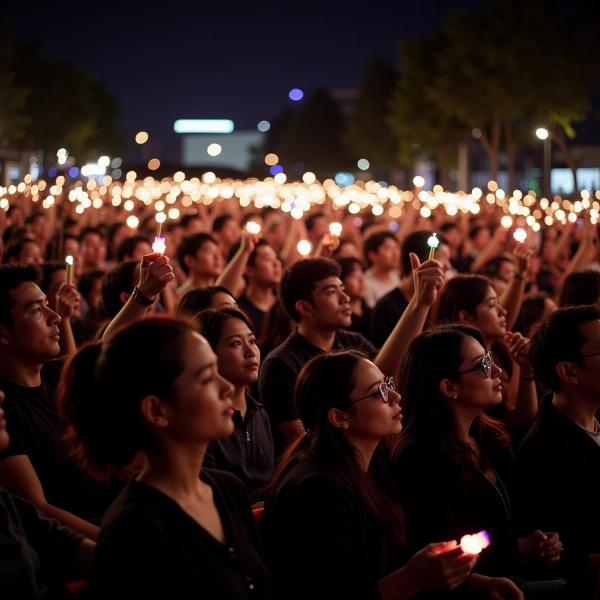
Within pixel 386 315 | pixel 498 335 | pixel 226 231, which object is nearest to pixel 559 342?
pixel 498 335

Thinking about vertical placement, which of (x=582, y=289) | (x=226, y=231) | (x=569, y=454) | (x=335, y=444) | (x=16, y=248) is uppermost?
(x=226, y=231)

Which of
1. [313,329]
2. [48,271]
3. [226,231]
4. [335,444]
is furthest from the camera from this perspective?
[226,231]

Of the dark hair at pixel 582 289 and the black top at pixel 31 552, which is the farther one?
the dark hair at pixel 582 289

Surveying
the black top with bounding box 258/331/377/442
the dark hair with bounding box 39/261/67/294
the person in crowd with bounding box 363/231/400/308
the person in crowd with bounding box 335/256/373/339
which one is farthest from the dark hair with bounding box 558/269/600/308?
the dark hair with bounding box 39/261/67/294

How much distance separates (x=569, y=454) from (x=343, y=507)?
1357mm

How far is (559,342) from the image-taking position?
15.5 feet

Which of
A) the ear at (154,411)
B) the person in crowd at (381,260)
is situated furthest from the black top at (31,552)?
the person in crowd at (381,260)

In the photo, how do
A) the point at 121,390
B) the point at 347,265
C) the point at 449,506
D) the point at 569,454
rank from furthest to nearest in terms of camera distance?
the point at 347,265, the point at 569,454, the point at 449,506, the point at 121,390

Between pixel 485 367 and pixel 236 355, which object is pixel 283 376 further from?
pixel 485 367

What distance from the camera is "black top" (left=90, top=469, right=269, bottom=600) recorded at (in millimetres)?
2725

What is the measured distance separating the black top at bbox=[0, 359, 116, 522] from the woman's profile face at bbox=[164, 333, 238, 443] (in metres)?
1.21

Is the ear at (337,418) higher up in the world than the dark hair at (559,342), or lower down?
lower down

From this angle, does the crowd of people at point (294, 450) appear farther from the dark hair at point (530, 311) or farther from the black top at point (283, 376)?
the dark hair at point (530, 311)

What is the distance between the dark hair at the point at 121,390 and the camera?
9.64 feet
